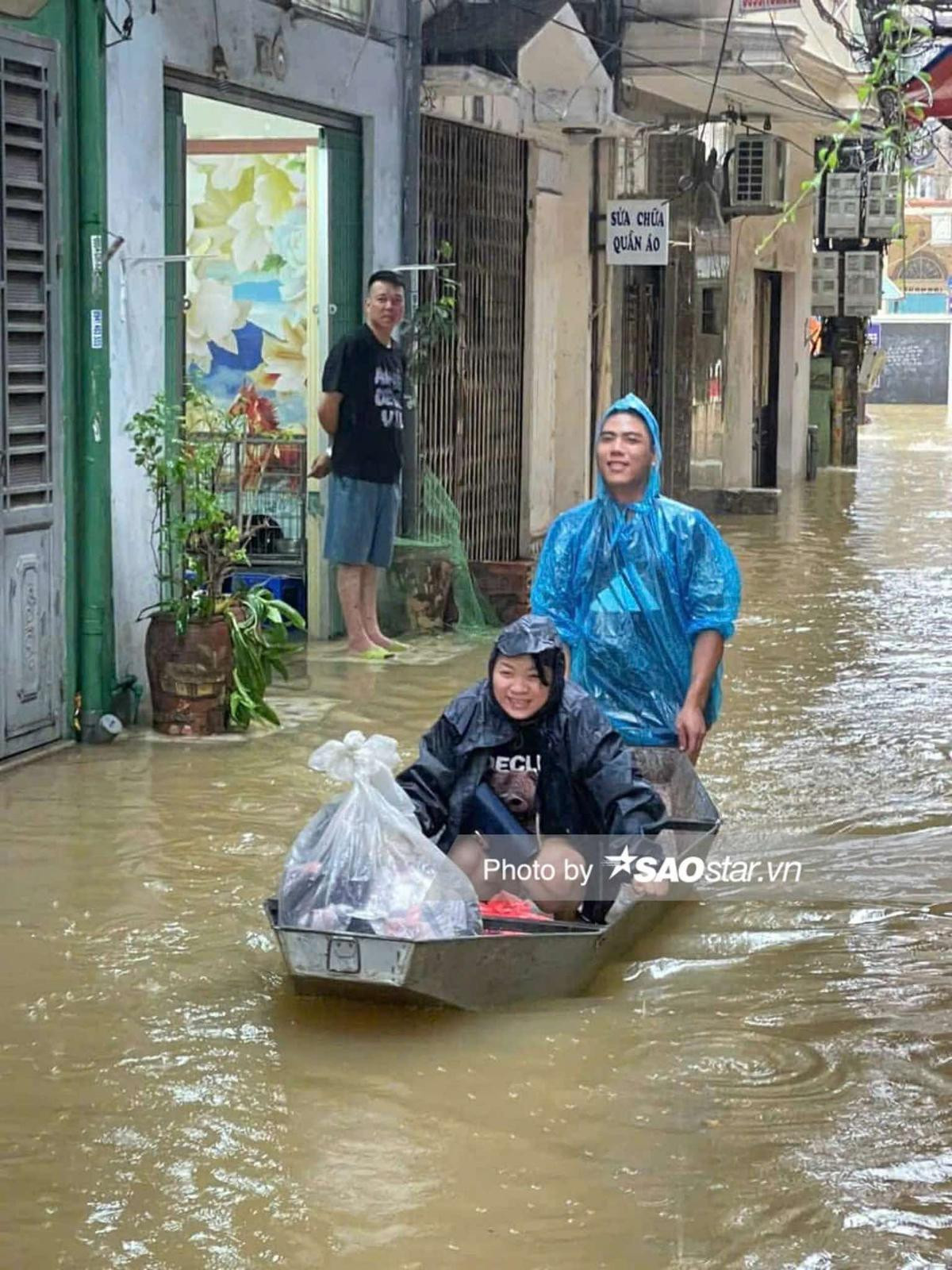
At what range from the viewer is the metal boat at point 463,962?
17.3 ft

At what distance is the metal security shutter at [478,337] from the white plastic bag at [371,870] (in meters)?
7.23

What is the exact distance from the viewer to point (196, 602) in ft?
30.7

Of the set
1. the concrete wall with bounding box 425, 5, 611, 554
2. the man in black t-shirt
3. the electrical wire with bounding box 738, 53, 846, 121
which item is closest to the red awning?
the concrete wall with bounding box 425, 5, 611, 554

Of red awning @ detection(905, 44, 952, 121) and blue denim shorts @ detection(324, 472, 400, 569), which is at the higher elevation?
red awning @ detection(905, 44, 952, 121)

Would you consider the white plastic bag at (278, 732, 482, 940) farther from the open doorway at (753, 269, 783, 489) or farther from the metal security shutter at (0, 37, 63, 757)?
the open doorway at (753, 269, 783, 489)

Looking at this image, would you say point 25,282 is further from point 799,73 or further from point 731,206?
point 731,206

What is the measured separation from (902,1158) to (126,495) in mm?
5799

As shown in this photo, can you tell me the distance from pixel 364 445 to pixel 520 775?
566cm

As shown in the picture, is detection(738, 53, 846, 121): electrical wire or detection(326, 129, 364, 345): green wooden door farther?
detection(738, 53, 846, 121): electrical wire

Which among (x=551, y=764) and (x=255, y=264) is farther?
(x=255, y=264)

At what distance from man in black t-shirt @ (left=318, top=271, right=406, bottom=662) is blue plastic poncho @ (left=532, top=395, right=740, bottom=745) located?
4.54 meters

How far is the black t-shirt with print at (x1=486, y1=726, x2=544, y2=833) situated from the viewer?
19.5ft

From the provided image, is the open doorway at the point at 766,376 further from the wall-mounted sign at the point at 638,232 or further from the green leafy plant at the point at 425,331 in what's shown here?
the green leafy plant at the point at 425,331

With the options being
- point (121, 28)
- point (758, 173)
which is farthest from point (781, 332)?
point (121, 28)
